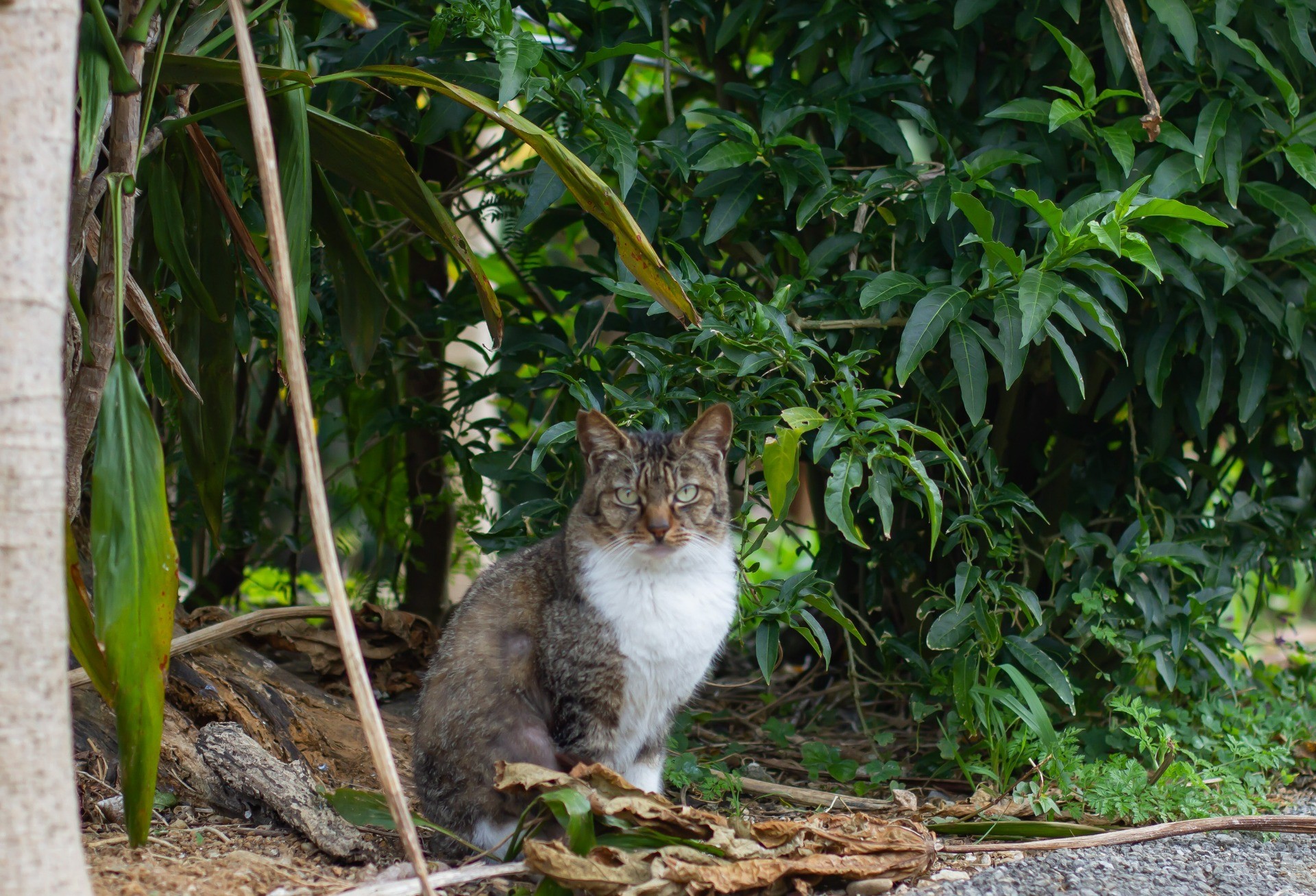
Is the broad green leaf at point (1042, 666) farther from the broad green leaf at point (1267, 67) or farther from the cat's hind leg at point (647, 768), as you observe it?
the broad green leaf at point (1267, 67)

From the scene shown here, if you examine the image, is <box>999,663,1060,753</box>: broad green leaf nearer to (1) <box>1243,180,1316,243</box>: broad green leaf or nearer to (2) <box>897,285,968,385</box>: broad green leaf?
(2) <box>897,285,968,385</box>: broad green leaf

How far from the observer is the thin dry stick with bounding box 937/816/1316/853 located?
269 centimetres

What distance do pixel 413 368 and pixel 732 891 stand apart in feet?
9.00

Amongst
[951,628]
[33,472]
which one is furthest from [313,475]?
[951,628]

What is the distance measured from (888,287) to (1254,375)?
1327 mm

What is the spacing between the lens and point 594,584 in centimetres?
289

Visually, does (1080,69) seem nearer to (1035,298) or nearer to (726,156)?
(1035,298)

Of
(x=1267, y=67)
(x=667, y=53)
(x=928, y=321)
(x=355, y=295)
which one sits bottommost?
(x=928, y=321)

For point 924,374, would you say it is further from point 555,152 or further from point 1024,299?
point 555,152

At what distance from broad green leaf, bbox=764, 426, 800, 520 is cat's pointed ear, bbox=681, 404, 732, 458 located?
24 centimetres

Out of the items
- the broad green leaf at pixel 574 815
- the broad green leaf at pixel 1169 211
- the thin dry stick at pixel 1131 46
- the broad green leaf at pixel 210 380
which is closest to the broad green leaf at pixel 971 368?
the broad green leaf at pixel 1169 211

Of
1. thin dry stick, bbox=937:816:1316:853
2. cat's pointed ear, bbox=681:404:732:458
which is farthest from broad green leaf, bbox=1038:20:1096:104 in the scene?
thin dry stick, bbox=937:816:1316:853

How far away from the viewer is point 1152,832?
2.72 metres

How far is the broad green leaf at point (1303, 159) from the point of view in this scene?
2.97 metres
